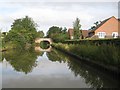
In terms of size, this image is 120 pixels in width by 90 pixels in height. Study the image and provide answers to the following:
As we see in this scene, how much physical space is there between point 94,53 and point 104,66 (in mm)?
4245

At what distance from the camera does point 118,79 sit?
13891mm

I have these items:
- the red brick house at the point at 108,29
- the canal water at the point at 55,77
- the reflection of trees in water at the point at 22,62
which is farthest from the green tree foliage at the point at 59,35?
the canal water at the point at 55,77

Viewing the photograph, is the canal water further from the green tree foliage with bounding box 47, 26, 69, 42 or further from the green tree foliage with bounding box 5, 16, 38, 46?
the green tree foliage with bounding box 47, 26, 69, 42

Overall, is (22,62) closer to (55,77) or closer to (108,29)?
(55,77)

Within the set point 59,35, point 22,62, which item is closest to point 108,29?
point 59,35

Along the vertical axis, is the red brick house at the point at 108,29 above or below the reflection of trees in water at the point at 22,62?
above

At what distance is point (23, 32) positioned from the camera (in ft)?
263

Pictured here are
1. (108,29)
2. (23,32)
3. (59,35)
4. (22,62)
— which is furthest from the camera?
(59,35)

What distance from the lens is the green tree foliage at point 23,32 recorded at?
7131cm

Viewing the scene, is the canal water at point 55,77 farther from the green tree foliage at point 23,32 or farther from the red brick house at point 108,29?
the green tree foliage at point 23,32

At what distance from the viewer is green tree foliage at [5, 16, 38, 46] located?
234ft

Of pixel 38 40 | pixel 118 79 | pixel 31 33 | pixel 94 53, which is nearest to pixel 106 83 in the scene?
pixel 118 79

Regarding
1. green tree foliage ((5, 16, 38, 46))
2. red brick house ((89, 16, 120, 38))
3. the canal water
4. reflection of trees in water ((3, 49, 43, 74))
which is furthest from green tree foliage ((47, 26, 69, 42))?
the canal water

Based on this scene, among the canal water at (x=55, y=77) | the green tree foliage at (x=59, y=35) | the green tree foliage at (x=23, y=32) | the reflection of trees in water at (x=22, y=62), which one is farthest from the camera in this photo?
the green tree foliage at (x=59, y=35)
